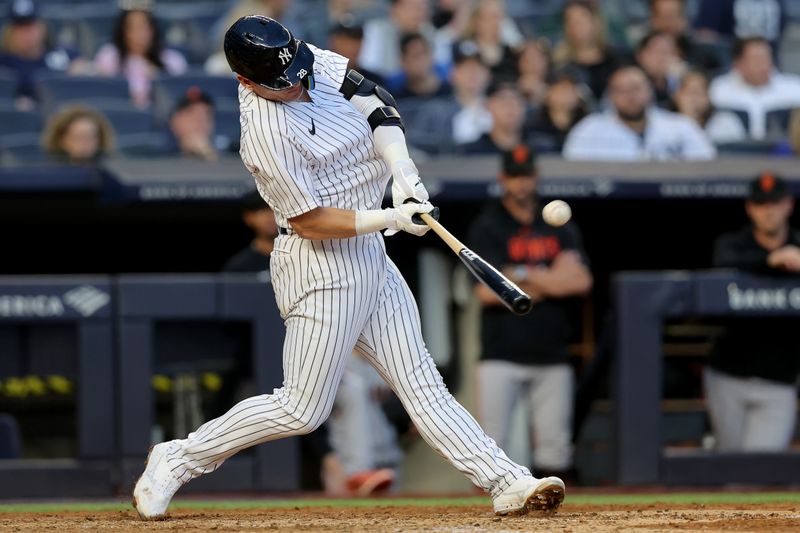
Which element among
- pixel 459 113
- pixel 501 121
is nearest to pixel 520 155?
pixel 501 121

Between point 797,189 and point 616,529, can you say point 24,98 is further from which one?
point 616,529

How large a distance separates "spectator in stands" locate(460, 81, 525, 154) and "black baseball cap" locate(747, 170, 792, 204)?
1489 mm

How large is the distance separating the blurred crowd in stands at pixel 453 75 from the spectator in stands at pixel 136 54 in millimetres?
10

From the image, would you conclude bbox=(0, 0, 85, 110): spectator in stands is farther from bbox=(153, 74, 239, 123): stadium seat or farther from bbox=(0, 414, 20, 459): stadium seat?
bbox=(0, 414, 20, 459): stadium seat

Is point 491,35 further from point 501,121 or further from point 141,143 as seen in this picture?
point 141,143

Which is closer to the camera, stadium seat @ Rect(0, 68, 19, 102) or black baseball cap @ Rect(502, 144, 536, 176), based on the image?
black baseball cap @ Rect(502, 144, 536, 176)

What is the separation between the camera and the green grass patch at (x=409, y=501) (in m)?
5.71

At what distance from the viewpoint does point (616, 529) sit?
406 centimetres

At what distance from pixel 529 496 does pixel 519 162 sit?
8.48 feet

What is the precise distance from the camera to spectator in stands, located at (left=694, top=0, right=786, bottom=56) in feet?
32.4

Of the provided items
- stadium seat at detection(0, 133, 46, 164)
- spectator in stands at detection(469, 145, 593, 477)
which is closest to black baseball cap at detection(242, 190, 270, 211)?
spectator in stands at detection(469, 145, 593, 477)

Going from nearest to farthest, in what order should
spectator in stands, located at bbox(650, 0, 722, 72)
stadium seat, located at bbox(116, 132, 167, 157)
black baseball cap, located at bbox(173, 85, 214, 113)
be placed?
black baseball cap, located at bbox(173, 85, 214, 113)
stadium seat, located at bbox(116, 132, 167, 157)
spectator in stands, located at bbox(650, 0, 722, 72)

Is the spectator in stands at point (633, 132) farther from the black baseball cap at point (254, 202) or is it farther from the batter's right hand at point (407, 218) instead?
the batter's right hand at point (407, 218)

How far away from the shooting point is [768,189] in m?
6.64
